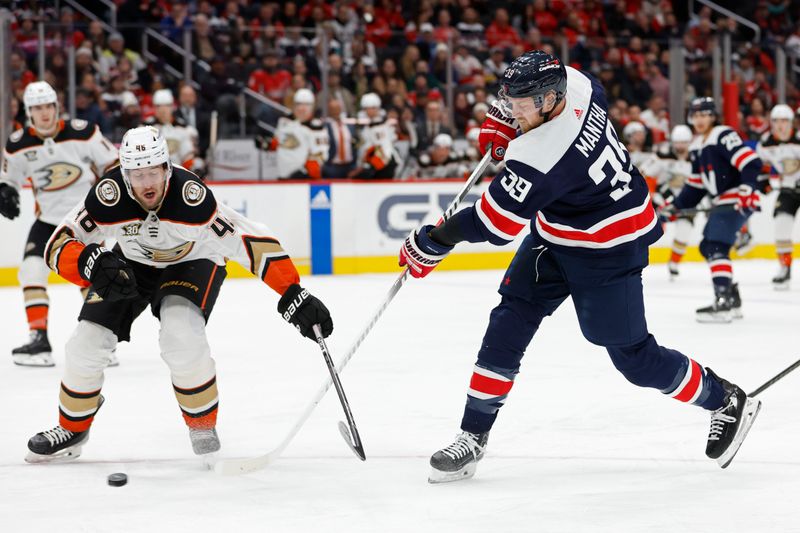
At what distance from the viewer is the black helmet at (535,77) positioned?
9.12ft

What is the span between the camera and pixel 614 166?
2.88 meters

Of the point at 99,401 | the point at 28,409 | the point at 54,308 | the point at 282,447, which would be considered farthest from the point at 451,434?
the point at 54,308

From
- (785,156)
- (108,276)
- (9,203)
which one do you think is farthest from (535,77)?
(785,156)

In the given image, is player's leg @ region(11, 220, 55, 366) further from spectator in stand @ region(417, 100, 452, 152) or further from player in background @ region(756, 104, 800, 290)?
spectator in stand @ region(417, 100, 452, 152)

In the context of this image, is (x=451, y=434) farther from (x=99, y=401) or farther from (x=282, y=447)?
(x=99, y=401)

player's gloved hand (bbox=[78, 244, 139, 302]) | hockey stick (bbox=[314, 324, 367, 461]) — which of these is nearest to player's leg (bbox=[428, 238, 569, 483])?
hockey stick (bbox=[314, 324, 367, 461])

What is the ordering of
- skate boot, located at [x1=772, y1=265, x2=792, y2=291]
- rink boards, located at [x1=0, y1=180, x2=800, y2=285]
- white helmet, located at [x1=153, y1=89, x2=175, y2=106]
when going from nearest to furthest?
skate boot, located at [x1=772, y1=265, x2=792, y2=291], white helmet, located at [x1=153, y1=89, x2=175, y2=106], rink boards, located at [x1=0, y1=180, x2=800, y2=285]

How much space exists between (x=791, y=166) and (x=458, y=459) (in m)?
6.16

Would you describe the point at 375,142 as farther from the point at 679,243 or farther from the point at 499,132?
the point at 499,132

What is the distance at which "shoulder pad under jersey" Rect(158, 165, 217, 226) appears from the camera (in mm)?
3102

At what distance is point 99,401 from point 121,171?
674 mm

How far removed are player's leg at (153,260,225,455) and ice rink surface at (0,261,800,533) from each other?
14cm

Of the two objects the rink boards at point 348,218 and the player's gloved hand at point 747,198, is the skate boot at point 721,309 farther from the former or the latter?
the rink boards at point 348,218

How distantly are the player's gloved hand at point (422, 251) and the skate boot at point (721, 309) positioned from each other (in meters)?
3.65
